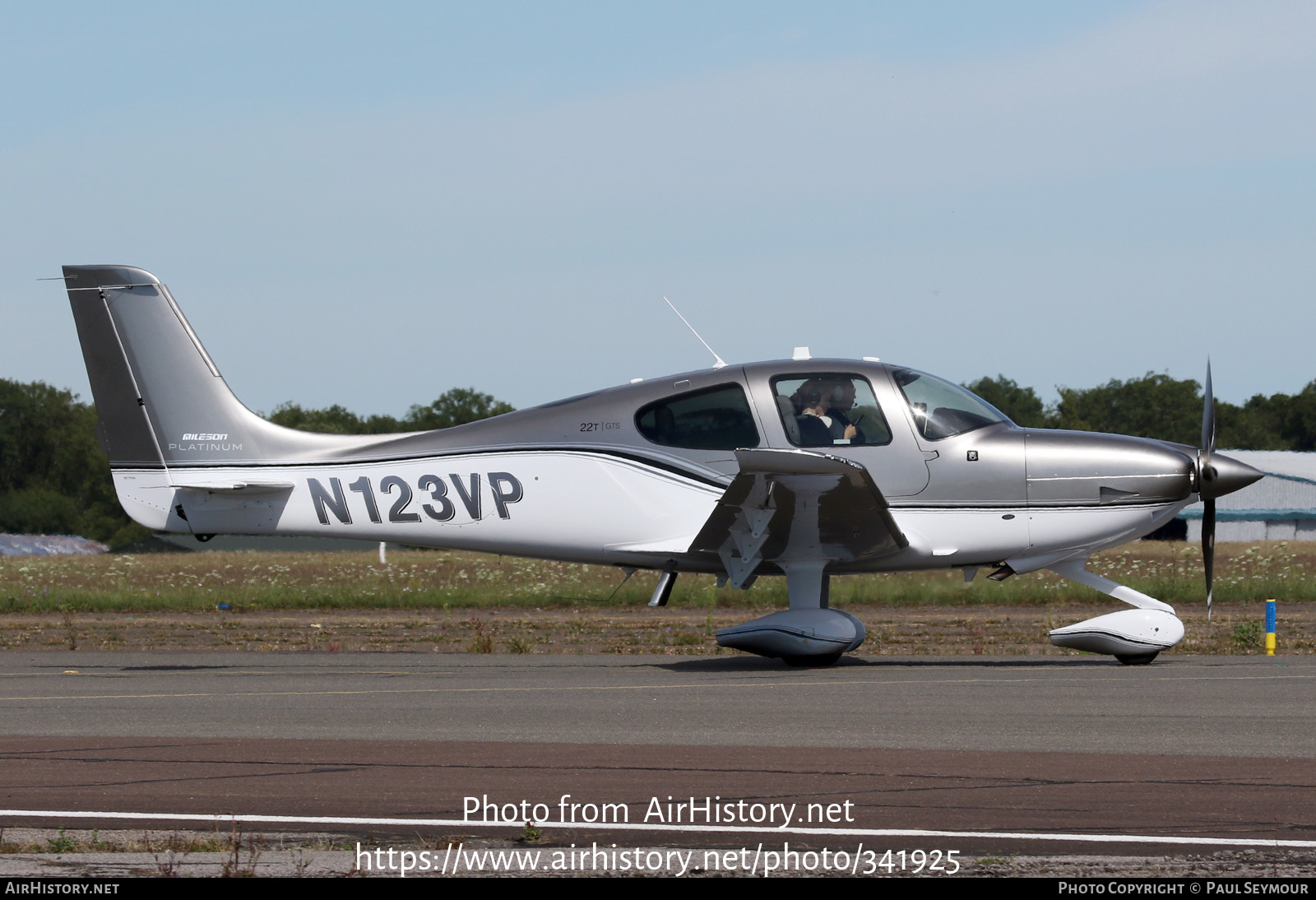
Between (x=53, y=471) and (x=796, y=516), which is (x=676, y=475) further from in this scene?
(x=53, y=471)

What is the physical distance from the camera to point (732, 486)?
9383mm

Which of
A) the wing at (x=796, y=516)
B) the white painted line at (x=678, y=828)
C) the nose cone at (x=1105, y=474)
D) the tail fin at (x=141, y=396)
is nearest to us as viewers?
the white painted line at (x=678, y=828)

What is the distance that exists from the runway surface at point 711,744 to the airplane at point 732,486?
0.91 metres

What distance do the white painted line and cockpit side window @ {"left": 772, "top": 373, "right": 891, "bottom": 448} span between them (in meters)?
5.92

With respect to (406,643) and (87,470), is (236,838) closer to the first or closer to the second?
(406,643)

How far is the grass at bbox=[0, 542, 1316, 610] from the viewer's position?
19141 millimetres

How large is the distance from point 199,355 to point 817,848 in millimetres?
9343

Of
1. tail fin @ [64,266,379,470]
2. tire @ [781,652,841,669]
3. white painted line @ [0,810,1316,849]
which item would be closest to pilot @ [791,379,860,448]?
tire @ [781,652,841,669]

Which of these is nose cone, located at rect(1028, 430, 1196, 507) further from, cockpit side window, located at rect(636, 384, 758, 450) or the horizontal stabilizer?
the horizontal stabilizer

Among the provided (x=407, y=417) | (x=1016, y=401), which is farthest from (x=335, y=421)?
(x=1016, y=401)

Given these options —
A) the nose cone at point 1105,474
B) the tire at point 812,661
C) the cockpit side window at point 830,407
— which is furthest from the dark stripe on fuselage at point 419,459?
the nose cone at point 1105,474

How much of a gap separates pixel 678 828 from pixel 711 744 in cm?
196

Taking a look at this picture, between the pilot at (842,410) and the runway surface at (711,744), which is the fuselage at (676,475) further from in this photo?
the runway surface at (711,744)

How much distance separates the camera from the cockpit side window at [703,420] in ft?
33.8
